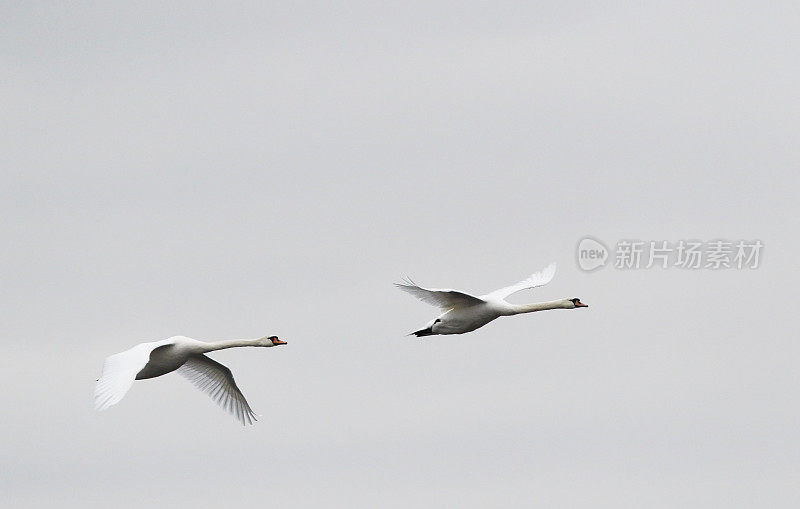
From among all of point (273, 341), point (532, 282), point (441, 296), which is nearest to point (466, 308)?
point (441, 296)

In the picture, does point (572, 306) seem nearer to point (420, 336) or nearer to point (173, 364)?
point (420, 336)

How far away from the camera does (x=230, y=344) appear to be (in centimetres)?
5634

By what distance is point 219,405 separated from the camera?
192 feet

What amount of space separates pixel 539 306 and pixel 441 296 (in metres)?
→ 3.71

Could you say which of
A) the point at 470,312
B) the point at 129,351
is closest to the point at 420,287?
the point at 470,312

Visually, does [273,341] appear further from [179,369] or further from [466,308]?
[466,308]

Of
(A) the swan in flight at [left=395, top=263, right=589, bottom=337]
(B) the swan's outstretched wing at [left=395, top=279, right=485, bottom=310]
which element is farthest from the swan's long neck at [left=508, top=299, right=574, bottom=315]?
(B) the swan's outstretched wing at [left=395, top=279, right=485, bottom=310]

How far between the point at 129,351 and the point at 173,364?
344cm

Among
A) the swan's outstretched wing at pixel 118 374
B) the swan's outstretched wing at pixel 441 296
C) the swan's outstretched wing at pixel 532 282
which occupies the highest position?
the swan's outstretched wing at pixel 532 282

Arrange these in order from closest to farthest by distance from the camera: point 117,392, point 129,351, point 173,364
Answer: point 117,392 < point 129,351 < point 173,364

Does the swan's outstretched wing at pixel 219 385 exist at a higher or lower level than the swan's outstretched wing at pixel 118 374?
higher

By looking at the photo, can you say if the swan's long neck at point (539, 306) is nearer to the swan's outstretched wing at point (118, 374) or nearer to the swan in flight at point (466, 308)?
the swan in flight at point (466, 308)

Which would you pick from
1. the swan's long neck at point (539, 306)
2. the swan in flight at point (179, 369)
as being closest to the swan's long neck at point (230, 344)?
the swan in flight at point (179, 369)

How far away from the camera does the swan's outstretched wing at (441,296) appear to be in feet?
173
